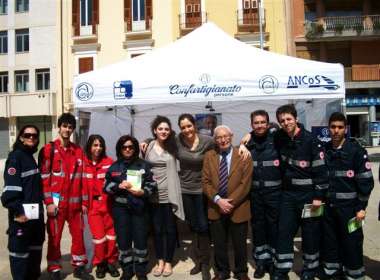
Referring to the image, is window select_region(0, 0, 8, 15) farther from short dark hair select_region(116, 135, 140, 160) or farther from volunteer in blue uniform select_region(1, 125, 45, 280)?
volunteer in blue uniform select_region(1, 125, 45, 280)

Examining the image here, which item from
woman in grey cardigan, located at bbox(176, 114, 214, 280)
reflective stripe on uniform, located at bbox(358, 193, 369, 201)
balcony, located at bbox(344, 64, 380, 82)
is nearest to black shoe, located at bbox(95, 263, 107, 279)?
woman in grey cardigan, located at bbox(176, 114, 214, 280)

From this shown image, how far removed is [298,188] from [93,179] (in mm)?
2300

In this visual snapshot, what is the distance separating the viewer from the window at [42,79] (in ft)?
103

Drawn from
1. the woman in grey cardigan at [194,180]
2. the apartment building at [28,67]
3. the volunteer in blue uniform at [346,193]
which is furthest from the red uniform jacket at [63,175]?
the apartment building at [28,67]

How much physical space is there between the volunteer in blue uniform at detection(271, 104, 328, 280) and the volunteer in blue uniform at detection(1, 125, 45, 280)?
2.55 metres

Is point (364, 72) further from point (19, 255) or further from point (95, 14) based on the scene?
point (19, 255)

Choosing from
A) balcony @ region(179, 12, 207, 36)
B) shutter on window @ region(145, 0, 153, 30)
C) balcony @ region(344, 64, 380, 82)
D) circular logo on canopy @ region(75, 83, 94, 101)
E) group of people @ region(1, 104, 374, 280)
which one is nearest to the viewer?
group of people @ region(1, 104, 374, 280)

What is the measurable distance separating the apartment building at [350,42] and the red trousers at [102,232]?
2606 cm

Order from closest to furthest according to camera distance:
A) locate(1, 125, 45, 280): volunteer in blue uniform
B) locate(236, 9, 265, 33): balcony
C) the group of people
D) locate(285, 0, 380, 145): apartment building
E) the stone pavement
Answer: locate(1, 125, 45, 280): volunteer in blue uniform
the group of people
the stone pavement
locate(236, 9, 265, 33): balcony
locate(285, 0, 380, 145): apartment building

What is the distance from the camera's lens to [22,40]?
3198cm

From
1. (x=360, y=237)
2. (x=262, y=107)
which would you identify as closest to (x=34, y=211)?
(x=360, y=237)

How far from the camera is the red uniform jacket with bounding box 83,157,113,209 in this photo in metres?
5.24

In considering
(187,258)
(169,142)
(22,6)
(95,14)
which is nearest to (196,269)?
(187,258)

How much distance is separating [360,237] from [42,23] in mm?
30655
